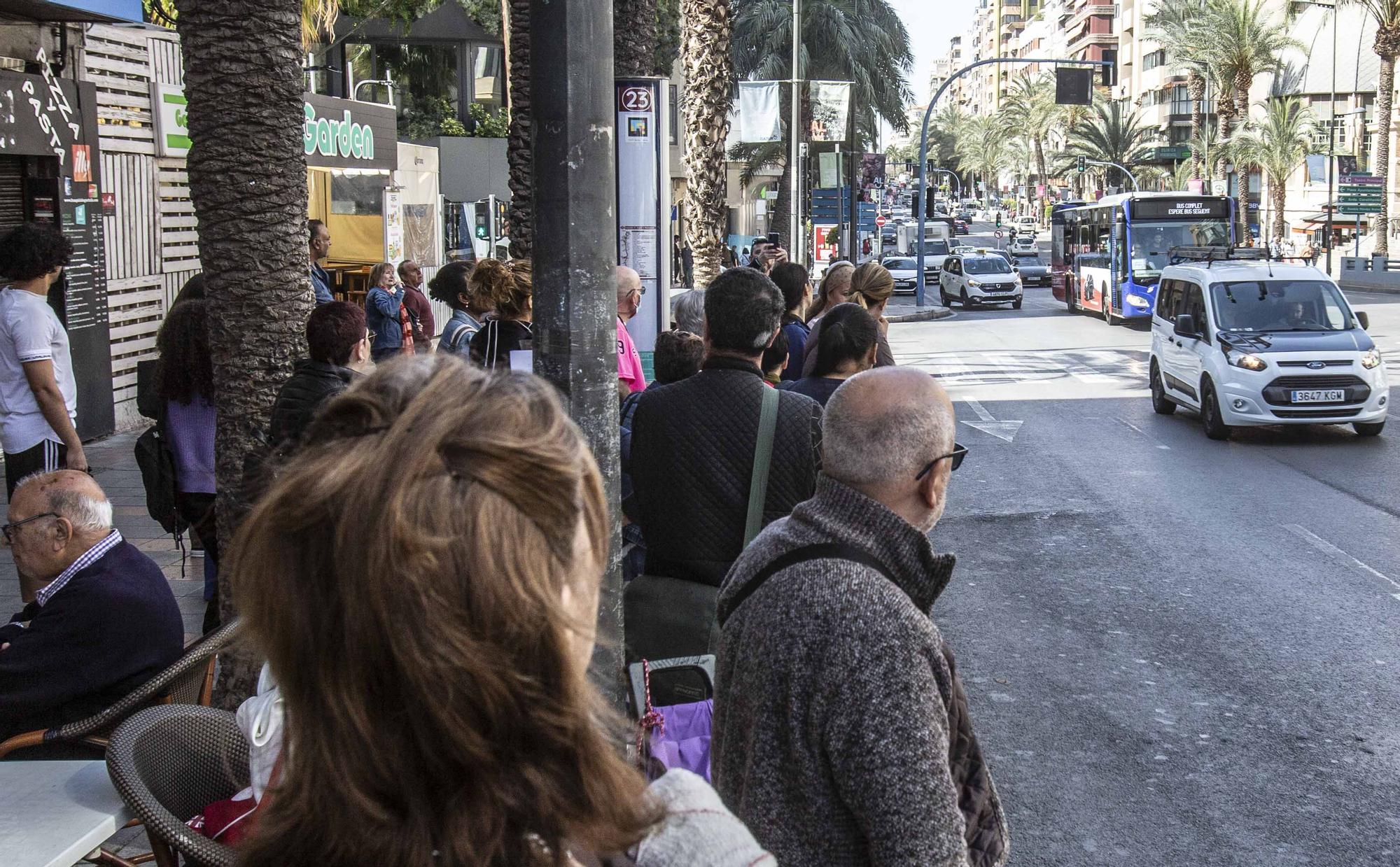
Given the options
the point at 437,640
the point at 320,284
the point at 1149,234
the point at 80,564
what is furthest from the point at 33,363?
the point at 1149,234

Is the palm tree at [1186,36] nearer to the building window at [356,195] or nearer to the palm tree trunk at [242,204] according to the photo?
the building window at [356,195]

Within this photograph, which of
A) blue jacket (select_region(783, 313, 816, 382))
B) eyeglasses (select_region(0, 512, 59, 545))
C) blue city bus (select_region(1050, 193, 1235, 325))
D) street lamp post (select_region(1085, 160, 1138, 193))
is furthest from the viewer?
street lamp post (select_region(1085, 160, 1138, 193))

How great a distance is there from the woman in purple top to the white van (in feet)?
36.1

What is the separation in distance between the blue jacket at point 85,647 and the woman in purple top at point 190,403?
1968 mm

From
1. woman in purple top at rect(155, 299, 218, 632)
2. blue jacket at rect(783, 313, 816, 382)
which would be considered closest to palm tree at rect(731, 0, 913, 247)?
blue jacket at rect(783, 313, 816, 382)

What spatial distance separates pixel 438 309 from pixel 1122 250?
1562cm

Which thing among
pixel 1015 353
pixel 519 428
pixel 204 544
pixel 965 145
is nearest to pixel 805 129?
pixel 1015 353

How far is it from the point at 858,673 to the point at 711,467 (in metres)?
2.04

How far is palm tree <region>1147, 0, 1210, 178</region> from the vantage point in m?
57.1

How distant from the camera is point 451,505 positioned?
1.13m

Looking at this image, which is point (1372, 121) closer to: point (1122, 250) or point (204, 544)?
point (1122, 250)

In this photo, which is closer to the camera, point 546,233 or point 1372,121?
point 546,233

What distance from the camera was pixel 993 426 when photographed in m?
15.6

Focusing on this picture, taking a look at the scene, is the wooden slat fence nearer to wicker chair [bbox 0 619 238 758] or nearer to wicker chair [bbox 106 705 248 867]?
wicker chair [bbox 0 619 238 758]
